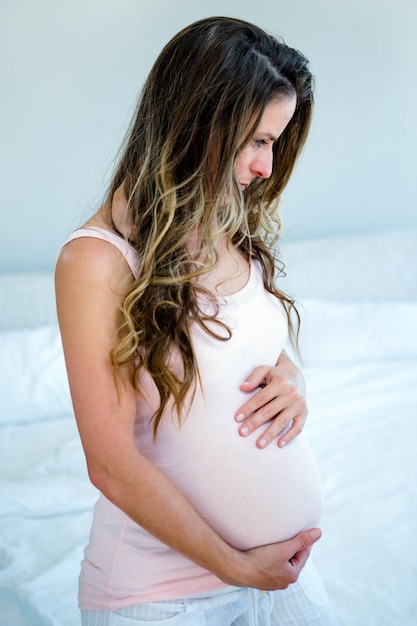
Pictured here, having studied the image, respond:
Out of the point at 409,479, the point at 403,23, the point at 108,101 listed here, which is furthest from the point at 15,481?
the point at 403,23

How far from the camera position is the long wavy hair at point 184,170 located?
0.85 metres

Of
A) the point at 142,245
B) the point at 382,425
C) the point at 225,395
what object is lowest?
the point at 382,425

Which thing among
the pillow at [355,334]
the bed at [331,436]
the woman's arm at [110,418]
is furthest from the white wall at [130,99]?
the woman's arm at [110,418]

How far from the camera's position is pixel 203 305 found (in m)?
0.92

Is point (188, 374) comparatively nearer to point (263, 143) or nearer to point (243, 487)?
point (243, 487)

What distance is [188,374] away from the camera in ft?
2.79

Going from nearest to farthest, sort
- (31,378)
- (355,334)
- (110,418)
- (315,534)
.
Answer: (110,418) < (315,534) < (31,378) < (355,334)

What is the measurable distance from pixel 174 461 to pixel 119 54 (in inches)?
74.1

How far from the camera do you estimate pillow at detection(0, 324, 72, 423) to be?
2037mm

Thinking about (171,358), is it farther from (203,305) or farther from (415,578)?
(415,578)

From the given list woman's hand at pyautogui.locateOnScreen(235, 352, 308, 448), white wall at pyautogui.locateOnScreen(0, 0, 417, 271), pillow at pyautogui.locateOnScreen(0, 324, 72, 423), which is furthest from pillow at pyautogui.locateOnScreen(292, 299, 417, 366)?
woman's hand at pyautogui.locateOnScreen(235, 352, 308, 448)

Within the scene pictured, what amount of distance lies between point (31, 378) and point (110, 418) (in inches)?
51.8

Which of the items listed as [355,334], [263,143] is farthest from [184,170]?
[355,334]

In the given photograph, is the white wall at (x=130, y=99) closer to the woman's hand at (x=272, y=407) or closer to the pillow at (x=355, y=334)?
the pillow at (x=355, y=334)
